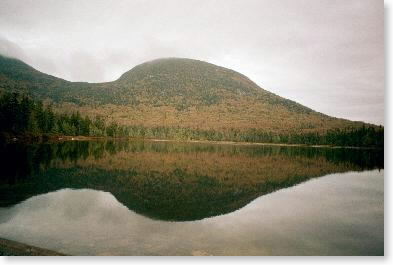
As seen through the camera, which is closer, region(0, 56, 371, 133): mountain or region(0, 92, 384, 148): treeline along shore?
region(0, 92, 384, 148): treeline along shore

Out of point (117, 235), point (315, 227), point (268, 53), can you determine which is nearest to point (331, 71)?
point (268, 53)

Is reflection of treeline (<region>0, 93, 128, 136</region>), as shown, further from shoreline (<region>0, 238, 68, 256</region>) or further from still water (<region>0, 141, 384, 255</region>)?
shoreline (<region>0, 238, 68, 256</region>)

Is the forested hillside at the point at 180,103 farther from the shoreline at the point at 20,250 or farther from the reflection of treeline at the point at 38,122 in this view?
the shoreline at the point at 20,250

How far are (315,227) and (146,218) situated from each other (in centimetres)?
417

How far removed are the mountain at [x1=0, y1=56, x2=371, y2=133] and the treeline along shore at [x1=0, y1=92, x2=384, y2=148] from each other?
13551mm

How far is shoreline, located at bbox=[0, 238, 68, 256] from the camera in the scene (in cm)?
591

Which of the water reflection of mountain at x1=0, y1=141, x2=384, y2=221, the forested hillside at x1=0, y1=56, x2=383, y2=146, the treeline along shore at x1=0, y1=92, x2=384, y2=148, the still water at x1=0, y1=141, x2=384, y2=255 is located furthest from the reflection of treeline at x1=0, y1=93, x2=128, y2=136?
the still water at x1=0, y1=141, x2=384, y2=255

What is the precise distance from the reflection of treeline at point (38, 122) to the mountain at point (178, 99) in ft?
105

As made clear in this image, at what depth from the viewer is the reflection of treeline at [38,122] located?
25.0 m

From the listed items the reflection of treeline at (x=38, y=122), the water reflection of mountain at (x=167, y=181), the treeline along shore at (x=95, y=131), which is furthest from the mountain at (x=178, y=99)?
the water reflection of mountain at (x=167, y=181)

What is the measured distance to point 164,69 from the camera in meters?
133

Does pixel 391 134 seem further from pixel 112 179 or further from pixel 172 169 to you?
pixel 172 169

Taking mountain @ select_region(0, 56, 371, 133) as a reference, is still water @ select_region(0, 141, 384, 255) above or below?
below

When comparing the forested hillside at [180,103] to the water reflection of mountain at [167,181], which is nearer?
the water reflection of mountain at [167,181]
